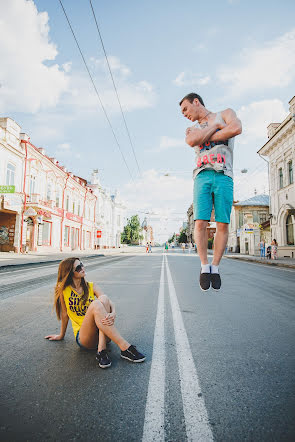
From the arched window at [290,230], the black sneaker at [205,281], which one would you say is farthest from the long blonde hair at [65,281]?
the arched window at [290,230]

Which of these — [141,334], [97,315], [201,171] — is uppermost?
[201,171]

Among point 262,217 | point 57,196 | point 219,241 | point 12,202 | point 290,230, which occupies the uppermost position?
point 57,196

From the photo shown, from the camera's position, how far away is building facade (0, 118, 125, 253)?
2383 cm

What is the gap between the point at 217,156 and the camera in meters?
2.45

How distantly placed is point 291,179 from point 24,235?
77.7ft

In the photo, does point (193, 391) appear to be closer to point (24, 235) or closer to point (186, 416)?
point (186, 416)

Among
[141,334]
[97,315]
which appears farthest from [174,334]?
[97,315]

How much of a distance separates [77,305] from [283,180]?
26.6 metres

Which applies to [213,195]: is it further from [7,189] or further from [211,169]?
[7,189]

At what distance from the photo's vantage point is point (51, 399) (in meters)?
2.05

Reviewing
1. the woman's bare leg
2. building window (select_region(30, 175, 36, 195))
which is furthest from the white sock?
building window (select_region(30, 175, 36, 195))

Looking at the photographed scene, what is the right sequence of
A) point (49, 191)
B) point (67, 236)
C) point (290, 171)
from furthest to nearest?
point (67, 236) → point (49, 191) → point (290, 171)

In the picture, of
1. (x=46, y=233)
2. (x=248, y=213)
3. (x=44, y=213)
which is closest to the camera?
(x=44, y=213)

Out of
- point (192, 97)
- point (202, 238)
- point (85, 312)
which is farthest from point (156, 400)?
point (192, 97)
